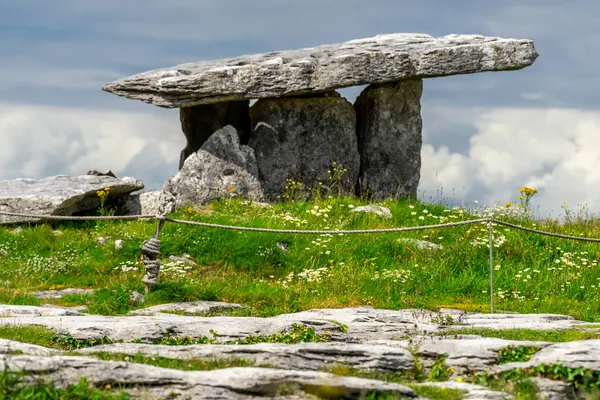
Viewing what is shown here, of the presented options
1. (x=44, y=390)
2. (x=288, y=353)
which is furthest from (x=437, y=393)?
(x=44, y=390)

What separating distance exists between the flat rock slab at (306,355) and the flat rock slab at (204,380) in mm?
711

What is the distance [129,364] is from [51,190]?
43.8ft

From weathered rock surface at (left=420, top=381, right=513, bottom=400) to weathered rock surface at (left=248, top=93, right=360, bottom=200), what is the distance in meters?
14.1

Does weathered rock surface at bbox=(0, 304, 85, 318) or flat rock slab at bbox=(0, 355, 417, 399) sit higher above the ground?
flat rock slab at bbox=(0, 355, 417, 399)

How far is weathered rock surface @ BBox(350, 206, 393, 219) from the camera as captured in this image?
18.5m

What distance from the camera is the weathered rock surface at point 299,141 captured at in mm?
21250

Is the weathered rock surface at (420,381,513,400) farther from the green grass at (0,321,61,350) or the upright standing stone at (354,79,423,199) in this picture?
the upright standing stone at (354,79,423,199)

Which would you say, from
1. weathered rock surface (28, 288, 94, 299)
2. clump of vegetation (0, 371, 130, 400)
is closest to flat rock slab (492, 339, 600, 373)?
clump of vegetation (0, 371, 130, 400)

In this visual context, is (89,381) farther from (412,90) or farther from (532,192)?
(412,90)

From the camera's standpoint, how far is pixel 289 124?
21281mm

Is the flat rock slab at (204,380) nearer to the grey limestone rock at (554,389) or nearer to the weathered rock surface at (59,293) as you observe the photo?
the grey limestone rock at (554,389)

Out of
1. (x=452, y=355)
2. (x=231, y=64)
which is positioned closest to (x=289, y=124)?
(x=231, y=64)

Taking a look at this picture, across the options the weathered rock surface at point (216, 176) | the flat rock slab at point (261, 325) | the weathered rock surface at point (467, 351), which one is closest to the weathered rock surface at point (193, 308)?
the flat rock slab at point (261, 325)

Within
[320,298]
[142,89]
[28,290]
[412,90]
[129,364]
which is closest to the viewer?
[129,364]
